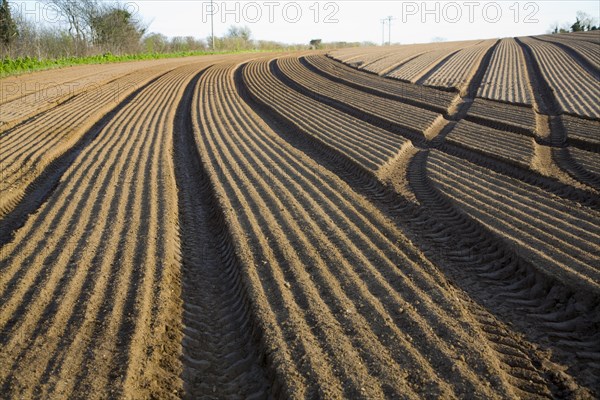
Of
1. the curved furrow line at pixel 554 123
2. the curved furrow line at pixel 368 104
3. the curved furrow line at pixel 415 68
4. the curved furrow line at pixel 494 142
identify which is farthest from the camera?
the curved furrow line at pixel 415 68

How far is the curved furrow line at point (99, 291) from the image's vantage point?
13.0 feet

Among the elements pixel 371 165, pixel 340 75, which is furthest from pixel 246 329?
pixel 340 75

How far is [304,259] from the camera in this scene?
19.4 ft

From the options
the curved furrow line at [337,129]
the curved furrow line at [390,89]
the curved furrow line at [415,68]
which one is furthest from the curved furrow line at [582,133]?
the curved furrow line at [415,68]

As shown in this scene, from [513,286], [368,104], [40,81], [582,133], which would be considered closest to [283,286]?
[513,286]

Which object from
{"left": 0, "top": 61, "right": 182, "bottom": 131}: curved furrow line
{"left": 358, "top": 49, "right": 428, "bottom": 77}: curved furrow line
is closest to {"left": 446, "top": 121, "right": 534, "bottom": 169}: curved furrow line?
{"left": 358, "top": 49, "right": 428, "bottom": 77}: curved furrow line

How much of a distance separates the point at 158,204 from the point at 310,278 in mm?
3561

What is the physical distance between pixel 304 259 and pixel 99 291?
239 centimetres

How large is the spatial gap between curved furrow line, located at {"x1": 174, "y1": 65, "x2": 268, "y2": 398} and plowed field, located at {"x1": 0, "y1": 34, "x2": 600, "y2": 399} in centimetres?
3

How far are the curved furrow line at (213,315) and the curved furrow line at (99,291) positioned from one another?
7.7 inches

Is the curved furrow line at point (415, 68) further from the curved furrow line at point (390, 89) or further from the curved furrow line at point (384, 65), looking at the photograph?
the curved furrow line at point (390, 89)

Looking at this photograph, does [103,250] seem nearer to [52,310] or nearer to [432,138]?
[52,310]

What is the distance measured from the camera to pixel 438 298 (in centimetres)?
508

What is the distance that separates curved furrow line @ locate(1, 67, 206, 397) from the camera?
3.96m
